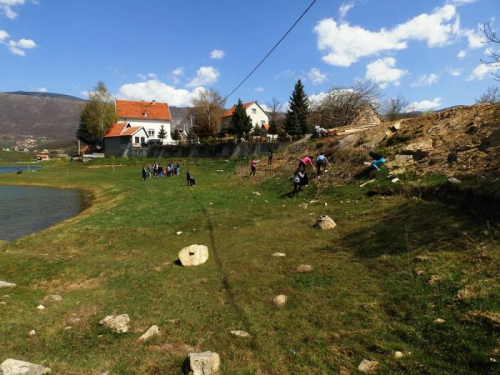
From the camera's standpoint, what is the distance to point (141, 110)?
8344 centimetres

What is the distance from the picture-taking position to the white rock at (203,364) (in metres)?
3.92

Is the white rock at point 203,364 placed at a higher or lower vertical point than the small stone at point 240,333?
higher

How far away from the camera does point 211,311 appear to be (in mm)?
5945

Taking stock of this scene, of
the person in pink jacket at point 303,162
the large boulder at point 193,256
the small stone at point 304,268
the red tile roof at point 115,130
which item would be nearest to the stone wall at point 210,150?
the red tile roof at point 115,130

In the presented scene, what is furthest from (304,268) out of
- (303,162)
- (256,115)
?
(256,115)

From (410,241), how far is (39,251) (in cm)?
1214

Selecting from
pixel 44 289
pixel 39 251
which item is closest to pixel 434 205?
pixel 44 289

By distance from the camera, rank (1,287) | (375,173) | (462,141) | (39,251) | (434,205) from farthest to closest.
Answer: (375,173)
(462,141)
(39,251)
(434,205)
(1,287)

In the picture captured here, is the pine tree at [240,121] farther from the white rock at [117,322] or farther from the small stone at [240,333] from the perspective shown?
the small stone at [240,333]

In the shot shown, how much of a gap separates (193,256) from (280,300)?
358cm

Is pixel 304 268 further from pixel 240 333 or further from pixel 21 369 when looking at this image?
pixel 21 369

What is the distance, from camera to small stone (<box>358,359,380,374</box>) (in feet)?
12.6

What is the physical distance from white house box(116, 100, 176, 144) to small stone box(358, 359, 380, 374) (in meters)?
81.4

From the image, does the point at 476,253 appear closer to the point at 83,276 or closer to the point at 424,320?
the point at 424,320
